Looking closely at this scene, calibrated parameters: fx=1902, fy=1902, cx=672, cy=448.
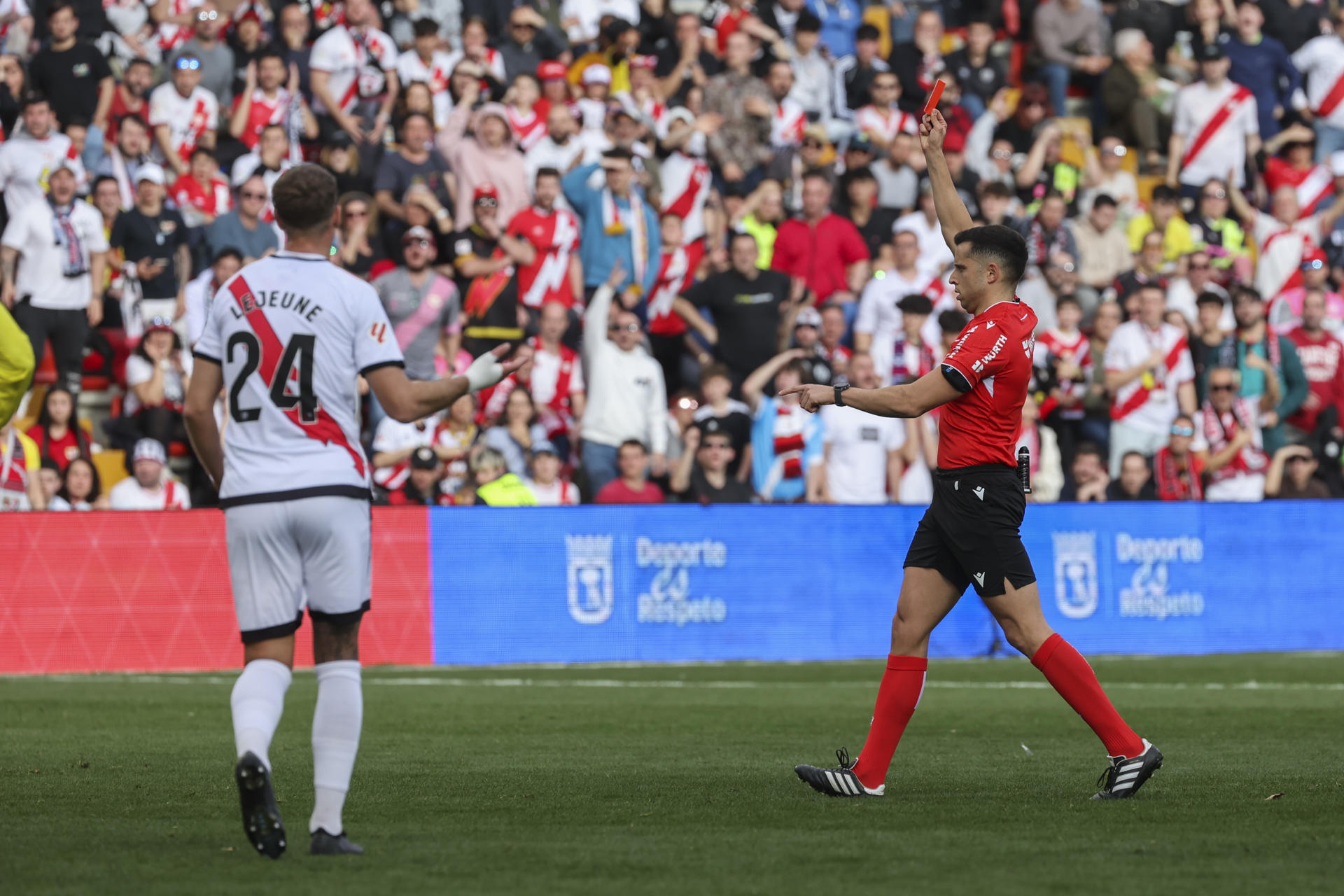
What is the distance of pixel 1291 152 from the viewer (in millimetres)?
23266

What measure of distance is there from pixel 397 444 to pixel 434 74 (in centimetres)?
475

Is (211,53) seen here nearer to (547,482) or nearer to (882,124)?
(547,482)

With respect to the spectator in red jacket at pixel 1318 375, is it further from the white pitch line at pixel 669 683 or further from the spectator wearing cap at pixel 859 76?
the white pitch line at pixel 669 683

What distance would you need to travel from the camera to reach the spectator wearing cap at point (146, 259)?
17609mm

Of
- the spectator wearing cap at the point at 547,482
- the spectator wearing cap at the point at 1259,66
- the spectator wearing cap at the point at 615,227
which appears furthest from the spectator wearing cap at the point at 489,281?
the spectator wearing cap at the point at 1259,66

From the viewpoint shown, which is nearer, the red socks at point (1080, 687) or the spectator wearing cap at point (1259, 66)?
the red socks at point (1080, 687)

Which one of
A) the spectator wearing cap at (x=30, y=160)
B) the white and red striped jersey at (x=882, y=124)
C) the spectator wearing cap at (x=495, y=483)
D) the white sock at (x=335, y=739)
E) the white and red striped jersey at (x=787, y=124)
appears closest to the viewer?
the white sock at (x=335, y=739)

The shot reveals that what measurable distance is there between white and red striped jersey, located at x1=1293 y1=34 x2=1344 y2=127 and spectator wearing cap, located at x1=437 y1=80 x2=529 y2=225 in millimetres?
10874

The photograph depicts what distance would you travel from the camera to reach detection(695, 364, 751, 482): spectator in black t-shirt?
17.9 m

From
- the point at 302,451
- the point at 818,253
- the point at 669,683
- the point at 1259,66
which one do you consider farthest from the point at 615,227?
the point at 302,451

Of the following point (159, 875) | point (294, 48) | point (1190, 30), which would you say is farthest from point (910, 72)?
point (159, 875)

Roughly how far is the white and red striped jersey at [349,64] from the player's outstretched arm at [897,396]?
12874 mm

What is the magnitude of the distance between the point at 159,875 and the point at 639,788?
2.75 metres

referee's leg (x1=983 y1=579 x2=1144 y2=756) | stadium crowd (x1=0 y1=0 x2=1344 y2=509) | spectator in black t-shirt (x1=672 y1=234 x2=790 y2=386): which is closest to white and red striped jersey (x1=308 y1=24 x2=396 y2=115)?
stadium crowd (x1=0 y1=0 x2=1344 y2=509)
